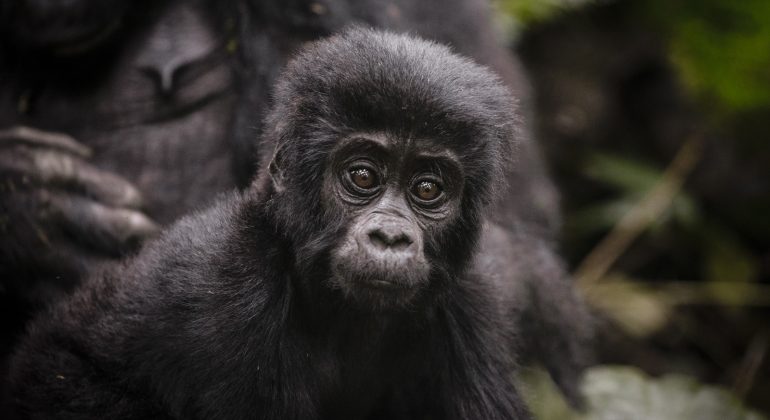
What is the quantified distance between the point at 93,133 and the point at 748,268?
4.41m

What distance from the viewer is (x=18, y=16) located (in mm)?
3686

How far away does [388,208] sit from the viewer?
274 centimetres

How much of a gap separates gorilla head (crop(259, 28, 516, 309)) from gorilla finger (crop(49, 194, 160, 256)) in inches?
32.5

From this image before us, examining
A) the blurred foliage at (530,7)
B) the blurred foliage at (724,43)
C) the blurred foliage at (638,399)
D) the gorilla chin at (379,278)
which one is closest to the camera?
the gorilla chin at (379,278)

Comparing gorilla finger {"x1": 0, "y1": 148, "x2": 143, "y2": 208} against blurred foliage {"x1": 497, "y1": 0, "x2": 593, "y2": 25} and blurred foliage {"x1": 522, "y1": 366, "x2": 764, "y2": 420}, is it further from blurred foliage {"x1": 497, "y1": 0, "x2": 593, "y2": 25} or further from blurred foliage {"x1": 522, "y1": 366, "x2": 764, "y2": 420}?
blurred foliage {"x1": 497, "y1": 0, "x2": 593, "y2": 25}

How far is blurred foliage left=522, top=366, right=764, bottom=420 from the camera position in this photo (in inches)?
182

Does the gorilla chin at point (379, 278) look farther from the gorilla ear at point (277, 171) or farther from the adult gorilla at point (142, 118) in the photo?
the adult gorilla at point (142, 118)

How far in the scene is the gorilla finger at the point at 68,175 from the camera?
353 cm

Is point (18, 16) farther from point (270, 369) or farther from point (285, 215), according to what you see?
point (270, 369)

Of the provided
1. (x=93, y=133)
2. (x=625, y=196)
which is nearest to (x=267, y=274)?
(x=93, y=133)

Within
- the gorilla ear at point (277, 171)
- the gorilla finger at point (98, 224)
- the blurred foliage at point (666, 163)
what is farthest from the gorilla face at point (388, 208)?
the blurred foliage at point (666, 163)

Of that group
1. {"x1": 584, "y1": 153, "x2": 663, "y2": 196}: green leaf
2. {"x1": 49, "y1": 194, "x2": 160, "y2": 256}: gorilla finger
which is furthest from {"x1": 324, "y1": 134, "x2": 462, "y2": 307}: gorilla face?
{"x1": 584, "y1": 153, "x2": 663, "y2": 196}: green leaf

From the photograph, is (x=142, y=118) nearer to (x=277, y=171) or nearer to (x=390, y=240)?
(x=277, y=171)

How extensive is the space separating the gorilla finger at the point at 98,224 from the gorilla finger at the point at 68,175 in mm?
48
